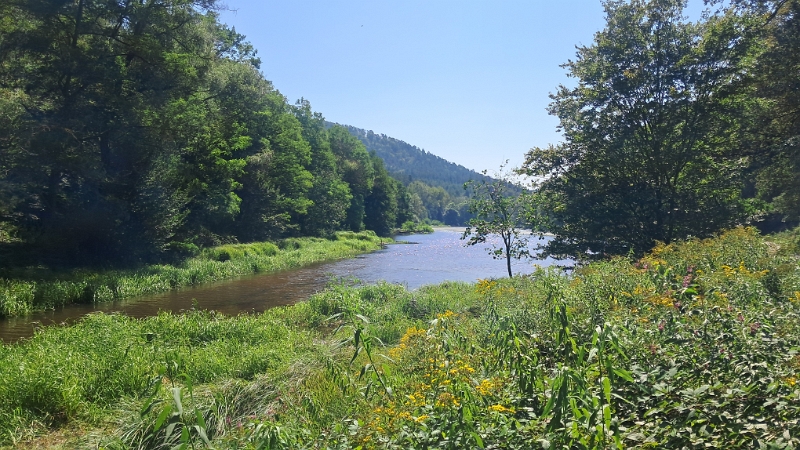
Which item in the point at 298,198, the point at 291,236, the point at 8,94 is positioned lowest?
the point at 291,236

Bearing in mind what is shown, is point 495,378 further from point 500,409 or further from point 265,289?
point 265,289

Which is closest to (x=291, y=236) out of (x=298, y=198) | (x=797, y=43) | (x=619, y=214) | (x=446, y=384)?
(x=298, y=198)

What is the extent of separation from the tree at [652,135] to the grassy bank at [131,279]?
14837mm

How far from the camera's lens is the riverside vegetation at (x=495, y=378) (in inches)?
117

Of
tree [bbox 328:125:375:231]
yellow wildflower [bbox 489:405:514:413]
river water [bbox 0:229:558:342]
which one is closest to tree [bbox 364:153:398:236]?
tree [bbox 328:125:375:231]

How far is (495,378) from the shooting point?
410 cm

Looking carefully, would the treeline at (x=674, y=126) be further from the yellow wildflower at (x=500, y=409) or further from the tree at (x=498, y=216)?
the yellow wildflower at (x=500, y=409)

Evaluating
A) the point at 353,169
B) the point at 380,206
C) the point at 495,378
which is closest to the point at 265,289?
the point at 495,378

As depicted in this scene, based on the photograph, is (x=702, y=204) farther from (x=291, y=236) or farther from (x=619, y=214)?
(x=291, y=236)

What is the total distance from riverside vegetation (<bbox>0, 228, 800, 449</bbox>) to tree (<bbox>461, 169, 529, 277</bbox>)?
7665 mm

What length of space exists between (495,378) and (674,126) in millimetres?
14766

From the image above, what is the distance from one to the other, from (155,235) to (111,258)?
2.40 metres

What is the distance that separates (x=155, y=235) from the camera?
2222cm

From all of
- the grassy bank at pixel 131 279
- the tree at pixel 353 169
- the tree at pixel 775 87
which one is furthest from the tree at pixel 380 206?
the tree at pixel 775 87
